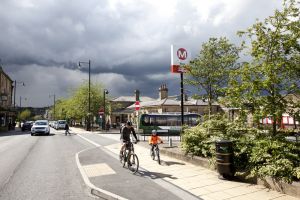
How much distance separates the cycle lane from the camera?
7.67 meters

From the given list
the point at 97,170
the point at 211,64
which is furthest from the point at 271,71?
the point at 211,64

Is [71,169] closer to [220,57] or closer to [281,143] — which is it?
[281,143]

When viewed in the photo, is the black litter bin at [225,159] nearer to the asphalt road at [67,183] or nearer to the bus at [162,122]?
the asphalt road at [67,183]

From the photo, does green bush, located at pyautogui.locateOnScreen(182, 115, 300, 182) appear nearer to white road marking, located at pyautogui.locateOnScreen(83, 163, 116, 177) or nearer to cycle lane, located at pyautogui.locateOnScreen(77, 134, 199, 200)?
cycle lane, located at pyautogui.locateOnScreen(77, 134, 199, 200)

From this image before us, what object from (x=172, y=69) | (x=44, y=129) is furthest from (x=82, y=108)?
(x=172, y=69)

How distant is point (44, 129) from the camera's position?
3488 centimetres

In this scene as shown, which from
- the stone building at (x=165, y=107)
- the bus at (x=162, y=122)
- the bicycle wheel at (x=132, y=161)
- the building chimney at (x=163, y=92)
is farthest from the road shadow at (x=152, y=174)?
the building chimney at (x=163, y=92)

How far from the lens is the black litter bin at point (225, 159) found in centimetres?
887

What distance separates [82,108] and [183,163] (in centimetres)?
4430

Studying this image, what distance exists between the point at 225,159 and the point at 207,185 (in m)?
0.97

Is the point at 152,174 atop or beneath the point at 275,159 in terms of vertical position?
beneath

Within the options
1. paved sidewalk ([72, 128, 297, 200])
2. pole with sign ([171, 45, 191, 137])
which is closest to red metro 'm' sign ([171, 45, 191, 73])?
pole with sign ([171, 45, 191, 137])

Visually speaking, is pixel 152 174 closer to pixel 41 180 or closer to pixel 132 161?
pixel 132 161

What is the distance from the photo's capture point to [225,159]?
8922 mm
